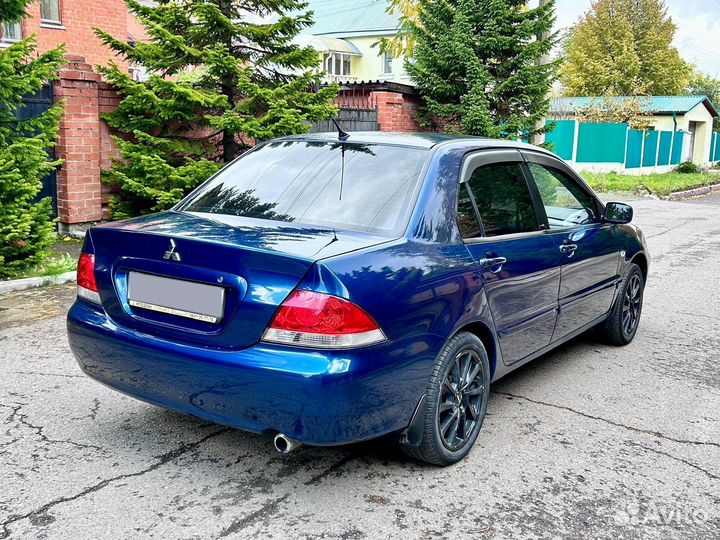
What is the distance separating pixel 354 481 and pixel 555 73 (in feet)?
43.6

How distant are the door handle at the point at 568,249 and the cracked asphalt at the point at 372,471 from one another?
90 cm

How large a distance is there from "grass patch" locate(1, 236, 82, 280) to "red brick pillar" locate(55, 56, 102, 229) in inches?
20.4

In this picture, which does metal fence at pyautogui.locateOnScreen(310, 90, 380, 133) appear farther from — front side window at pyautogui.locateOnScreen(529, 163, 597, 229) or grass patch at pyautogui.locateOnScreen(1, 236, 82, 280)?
front side window at pyautogui.locateOnScreen(529, 163, 597, 229)

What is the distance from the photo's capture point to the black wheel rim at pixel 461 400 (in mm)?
3627

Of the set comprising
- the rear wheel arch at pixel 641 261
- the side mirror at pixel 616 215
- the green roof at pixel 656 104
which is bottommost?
the rear wheel arch at pixel 641 261

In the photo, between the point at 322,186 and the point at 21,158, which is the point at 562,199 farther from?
the point at 21,158

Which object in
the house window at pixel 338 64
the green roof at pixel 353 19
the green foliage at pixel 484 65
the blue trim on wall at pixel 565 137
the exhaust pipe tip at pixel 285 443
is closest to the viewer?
the exhaust pipe tip at pixel 285 443

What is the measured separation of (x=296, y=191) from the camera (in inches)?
156

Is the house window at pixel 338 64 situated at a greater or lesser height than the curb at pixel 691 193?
greater

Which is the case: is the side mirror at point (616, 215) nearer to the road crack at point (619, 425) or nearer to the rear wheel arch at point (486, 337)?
the road crack at point (619, 425)

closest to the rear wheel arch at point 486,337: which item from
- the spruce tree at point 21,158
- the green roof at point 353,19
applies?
the spruce tree at point 21,158

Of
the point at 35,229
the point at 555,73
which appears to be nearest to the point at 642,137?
the point at 555,73

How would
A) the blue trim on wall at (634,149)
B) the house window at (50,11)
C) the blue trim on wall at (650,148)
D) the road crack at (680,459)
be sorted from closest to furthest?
the road crack at (680,459) < the house window at (50,11) < the blue trim on wall at (634,149) < the blue trim on wall at (650,148)

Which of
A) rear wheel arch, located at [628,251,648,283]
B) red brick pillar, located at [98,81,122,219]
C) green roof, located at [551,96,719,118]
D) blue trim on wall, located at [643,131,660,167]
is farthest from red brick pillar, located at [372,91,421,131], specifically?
green roof, located at [551,96,719,118]
